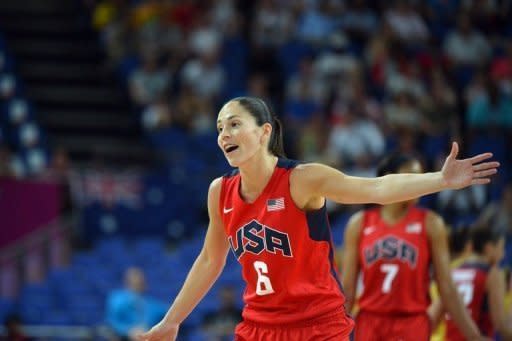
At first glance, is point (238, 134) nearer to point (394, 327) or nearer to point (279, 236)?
point (279, 236)

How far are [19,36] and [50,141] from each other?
299 centimetres

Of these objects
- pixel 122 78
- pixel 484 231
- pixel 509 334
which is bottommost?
pixel 509 334

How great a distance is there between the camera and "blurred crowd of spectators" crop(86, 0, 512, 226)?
14.3m

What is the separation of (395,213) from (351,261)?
438 mm

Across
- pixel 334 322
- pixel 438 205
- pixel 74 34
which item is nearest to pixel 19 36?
pixel 74 34

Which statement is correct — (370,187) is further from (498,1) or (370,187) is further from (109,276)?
(498,1)

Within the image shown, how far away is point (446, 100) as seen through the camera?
48.8 feet

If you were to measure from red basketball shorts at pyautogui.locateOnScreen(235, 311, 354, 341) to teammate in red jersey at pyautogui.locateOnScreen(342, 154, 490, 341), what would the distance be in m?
1.32

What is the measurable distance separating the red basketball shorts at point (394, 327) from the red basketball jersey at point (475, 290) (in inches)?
23.6

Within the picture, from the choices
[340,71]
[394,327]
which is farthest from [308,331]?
[340,71]

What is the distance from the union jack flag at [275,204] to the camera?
5.42 m

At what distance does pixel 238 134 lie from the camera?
5.41 metres

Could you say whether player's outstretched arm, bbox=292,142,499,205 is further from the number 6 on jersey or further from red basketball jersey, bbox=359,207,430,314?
red basketball jersey, bbox=359,207,430,314

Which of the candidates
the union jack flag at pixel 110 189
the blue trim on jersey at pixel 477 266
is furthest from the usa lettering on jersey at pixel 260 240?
the union jack flag at pixel 110 189
